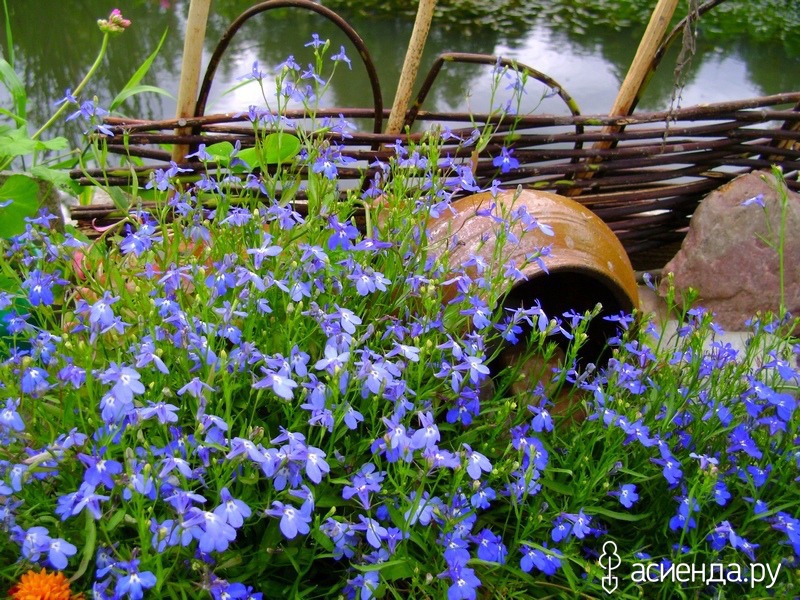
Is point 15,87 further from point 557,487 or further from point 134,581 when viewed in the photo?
point 557,487

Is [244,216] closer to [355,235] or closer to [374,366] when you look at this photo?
[355,235]

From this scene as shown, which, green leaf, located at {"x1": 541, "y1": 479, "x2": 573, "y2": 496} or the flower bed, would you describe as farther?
green leaf, located at {"x1": 541, "y1": 479, "x2": 573, "y2": 496}

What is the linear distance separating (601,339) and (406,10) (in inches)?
146

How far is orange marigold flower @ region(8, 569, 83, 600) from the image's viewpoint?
2.83 feet

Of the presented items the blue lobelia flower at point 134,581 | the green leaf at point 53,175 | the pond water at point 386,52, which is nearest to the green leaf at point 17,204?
the green leaf at point 53,175

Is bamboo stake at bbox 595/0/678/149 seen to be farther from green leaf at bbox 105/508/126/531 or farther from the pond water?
green leaf at bbox 105/508/126/531

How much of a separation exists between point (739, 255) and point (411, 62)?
99 cm

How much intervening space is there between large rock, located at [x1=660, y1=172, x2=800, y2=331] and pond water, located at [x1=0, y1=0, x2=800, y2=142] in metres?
1.26

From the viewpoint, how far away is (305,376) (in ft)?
3.34

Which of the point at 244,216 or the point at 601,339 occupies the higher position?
the point at 244,216

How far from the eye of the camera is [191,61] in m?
1.80

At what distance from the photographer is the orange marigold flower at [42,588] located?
86 cm

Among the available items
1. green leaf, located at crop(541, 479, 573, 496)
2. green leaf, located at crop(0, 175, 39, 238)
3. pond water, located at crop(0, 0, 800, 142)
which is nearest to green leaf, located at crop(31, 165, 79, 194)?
green leaf, located at crop(0, 175, 39, 238)

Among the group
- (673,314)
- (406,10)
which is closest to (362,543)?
(673,314)
